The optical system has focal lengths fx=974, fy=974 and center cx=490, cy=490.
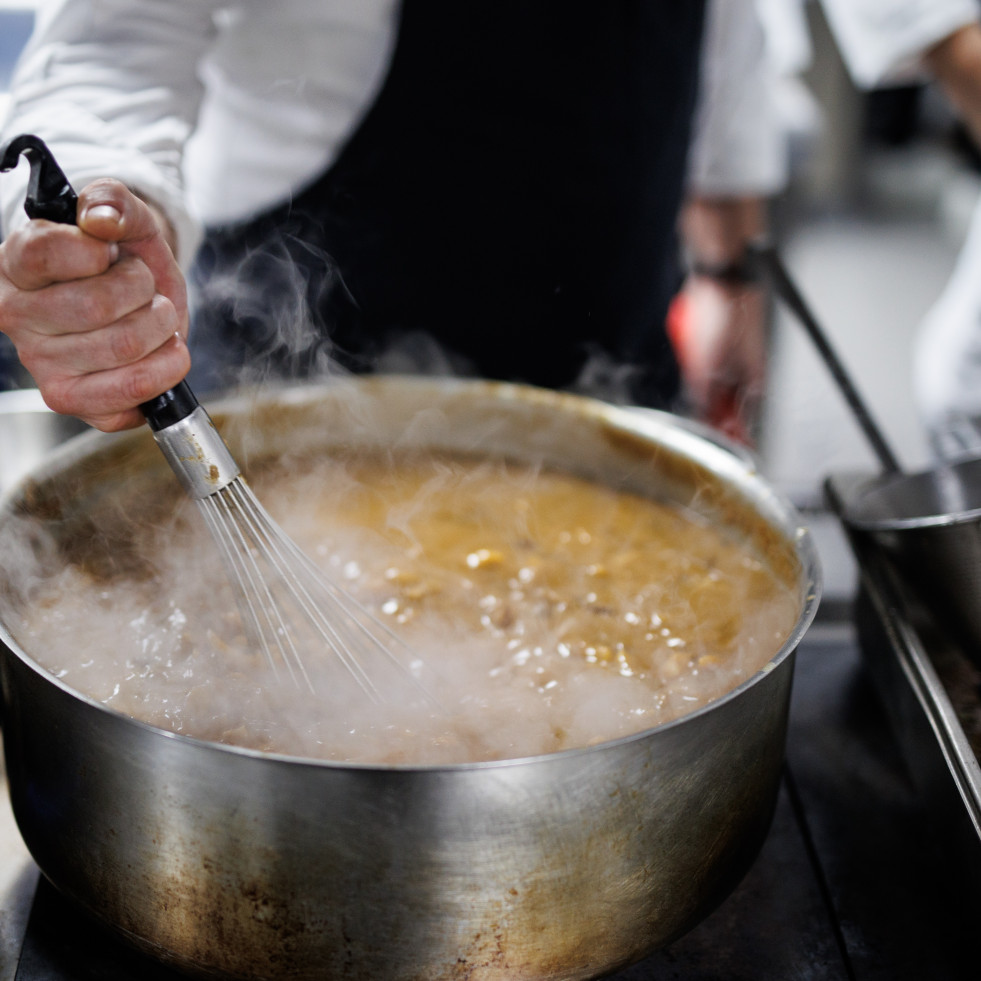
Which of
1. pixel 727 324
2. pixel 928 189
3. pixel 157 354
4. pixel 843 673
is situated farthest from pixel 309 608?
pixel 928 189

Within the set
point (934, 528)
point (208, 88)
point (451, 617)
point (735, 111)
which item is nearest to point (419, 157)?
point (208, 88)

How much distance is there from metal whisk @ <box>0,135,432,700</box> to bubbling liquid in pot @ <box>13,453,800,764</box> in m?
0.02

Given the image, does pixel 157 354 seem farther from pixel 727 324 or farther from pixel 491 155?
pixel 727 324

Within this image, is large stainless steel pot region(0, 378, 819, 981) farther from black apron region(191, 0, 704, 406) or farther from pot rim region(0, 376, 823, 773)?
black apron region(191, 0, 704, 406)

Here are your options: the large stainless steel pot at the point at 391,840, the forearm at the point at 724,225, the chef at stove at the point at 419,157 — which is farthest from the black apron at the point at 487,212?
the large stainless steel pot at the point at 391,840

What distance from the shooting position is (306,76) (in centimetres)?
144

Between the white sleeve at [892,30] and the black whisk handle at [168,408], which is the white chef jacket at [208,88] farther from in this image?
the black whisk handle at [168,408]

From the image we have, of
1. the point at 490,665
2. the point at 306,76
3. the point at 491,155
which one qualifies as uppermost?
the point at 306,76

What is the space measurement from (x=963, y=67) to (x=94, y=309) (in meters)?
1.44

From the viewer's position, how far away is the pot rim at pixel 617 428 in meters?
0.65

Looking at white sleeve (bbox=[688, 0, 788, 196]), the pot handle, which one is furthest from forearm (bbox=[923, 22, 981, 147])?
the pot handle

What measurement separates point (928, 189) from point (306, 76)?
469 centimetres

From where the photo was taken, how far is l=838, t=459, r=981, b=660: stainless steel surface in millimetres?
944

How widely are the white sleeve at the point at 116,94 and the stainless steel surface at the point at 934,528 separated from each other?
85 cm
